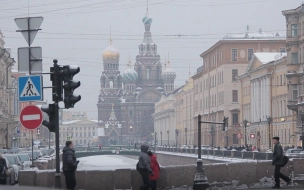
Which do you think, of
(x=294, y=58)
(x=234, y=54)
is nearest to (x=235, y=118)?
(x=234, y=54)

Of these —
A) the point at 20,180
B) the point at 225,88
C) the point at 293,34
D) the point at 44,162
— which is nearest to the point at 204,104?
the point at 225,88

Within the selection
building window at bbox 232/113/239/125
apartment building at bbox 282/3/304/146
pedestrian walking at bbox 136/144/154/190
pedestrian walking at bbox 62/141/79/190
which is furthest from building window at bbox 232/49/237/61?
pedestrian walking at bbox 62/141/79/190

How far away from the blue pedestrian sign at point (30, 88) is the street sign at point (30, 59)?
0.61m

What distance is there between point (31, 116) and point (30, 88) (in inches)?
25.9

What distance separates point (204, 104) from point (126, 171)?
115 m

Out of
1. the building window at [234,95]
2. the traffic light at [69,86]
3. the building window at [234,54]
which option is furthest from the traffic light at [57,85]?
the building window at [234,54]

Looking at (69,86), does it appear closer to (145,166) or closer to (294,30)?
(145,166)

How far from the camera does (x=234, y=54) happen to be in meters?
124

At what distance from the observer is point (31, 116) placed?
21.4 meters

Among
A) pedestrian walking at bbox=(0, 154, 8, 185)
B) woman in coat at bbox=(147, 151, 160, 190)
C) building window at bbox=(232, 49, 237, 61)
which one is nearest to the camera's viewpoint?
woman in coat at bbox=(147, 151, 160, 190)

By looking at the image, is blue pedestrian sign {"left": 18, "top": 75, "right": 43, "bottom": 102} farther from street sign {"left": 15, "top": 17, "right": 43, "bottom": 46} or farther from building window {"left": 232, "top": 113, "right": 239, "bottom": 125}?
building window {"left": 232, "top": 113, "right": 239, "bottom": 125}

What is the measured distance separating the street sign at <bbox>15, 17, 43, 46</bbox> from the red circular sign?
67.9 inches

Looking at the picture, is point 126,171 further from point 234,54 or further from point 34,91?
point 234,54

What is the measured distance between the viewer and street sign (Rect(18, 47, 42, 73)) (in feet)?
72.4
